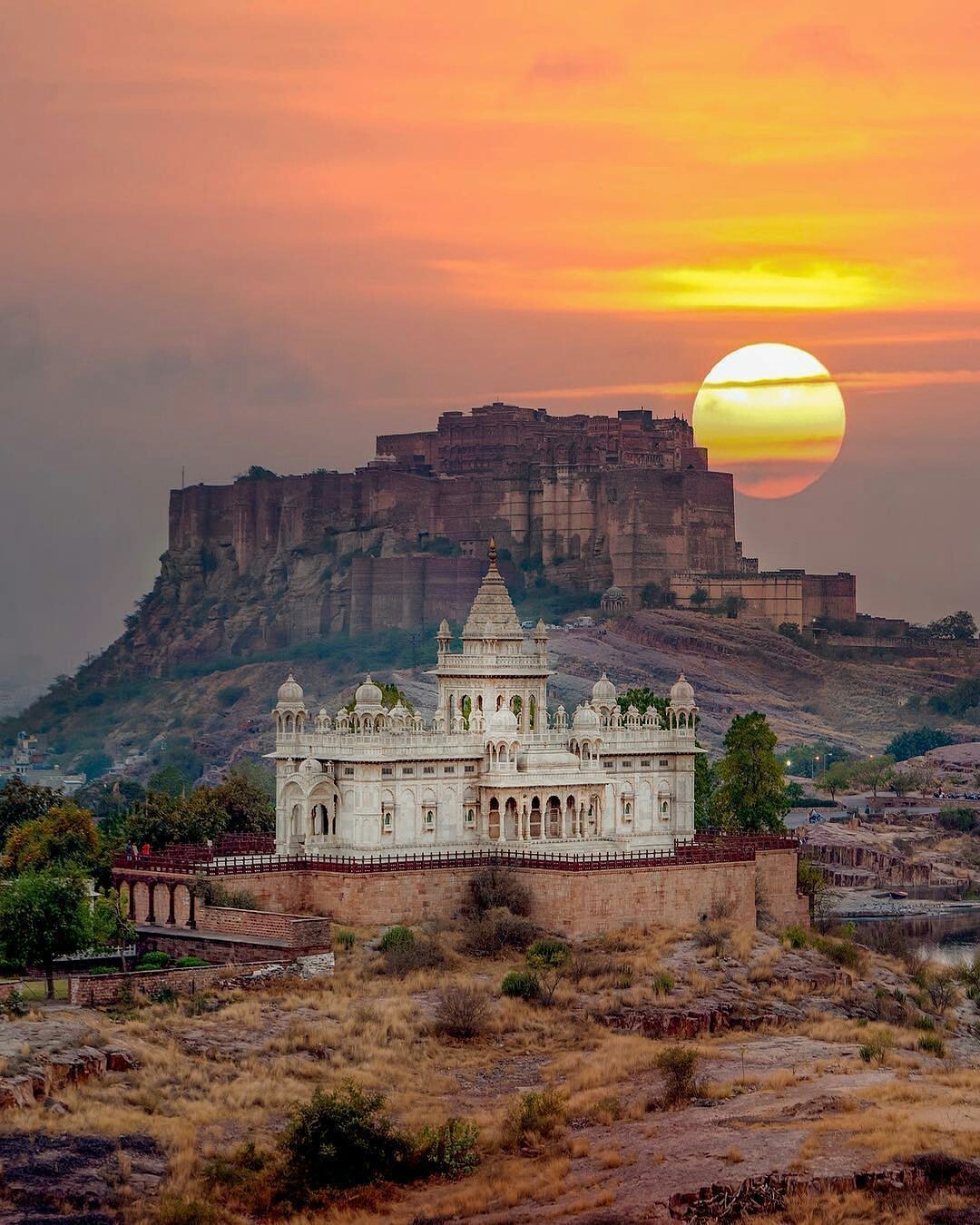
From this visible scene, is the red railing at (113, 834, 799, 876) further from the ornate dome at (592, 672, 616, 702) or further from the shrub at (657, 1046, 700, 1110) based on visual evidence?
the shrub at (657, 1046, 700, 1110)

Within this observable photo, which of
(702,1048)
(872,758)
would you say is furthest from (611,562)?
(702,1048)

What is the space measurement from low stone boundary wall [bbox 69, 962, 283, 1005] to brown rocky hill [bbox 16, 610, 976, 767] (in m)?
93.7

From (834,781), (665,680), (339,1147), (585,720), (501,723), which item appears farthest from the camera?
(665,680)

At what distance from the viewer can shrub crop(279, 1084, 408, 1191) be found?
47281mm

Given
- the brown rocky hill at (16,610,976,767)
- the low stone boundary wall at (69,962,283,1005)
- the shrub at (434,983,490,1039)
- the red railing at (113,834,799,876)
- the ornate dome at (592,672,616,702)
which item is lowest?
the shrub at (434,983,490,1039)

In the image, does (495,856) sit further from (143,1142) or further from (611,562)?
(611,562)

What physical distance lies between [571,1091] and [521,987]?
7981 millimetres

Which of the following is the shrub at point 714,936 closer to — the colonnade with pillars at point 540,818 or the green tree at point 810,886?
the colonnade with pillars at point 540,818

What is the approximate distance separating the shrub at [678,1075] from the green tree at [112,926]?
45.3ft

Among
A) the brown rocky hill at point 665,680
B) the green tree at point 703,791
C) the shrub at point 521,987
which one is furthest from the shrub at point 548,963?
the brown rocky hill at point 665,680

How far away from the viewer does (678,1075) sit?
52.7m

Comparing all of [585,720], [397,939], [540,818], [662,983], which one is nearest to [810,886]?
[585,720]

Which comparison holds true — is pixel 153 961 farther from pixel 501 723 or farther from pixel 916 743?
pixel 916 743

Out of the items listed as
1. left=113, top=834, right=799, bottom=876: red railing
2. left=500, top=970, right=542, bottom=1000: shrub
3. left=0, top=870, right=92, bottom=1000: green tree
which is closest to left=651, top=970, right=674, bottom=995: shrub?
left=500, top=970, right=542, bottom=1000: shrub
